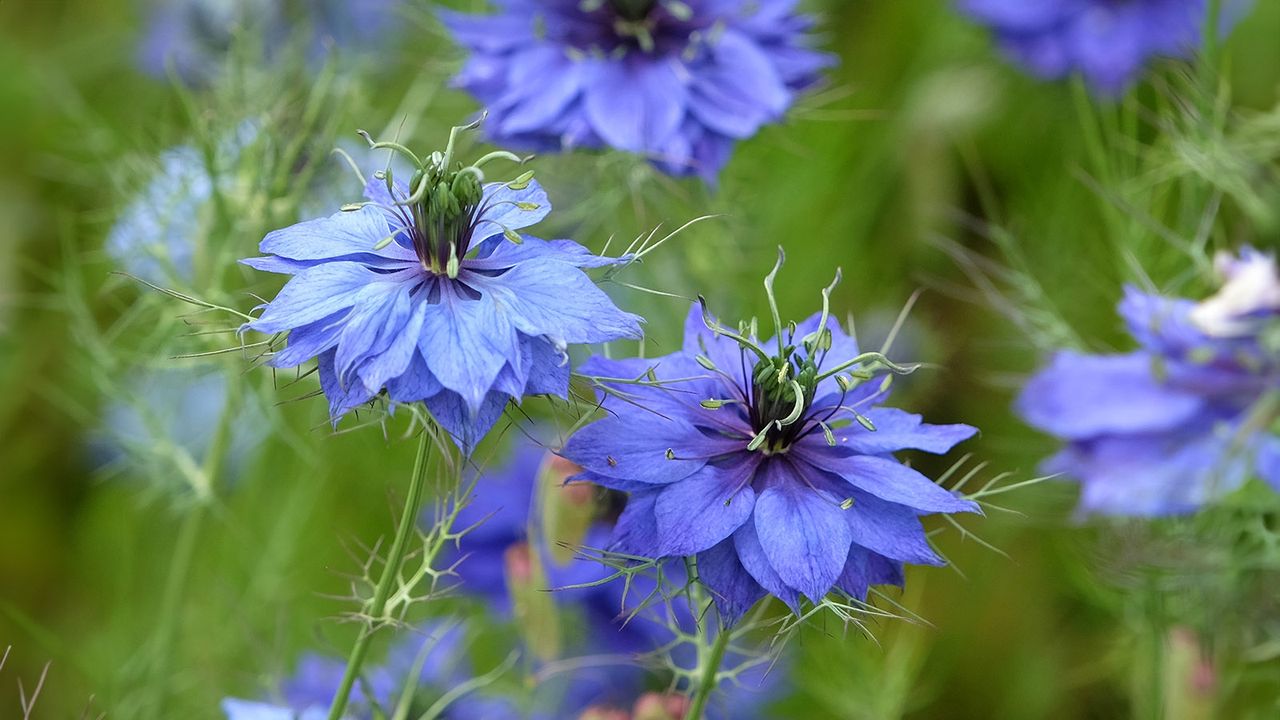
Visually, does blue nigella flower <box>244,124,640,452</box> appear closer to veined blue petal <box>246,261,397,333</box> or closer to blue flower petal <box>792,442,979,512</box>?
veined blue petal <box>246,261,397,333</box>

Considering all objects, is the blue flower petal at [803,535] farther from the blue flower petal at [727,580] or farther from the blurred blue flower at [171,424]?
the blurred blue flower at [171,424]

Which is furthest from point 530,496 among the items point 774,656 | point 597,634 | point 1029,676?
point 1029,676

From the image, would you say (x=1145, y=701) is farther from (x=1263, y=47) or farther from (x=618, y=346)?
(x=1263, y=47)

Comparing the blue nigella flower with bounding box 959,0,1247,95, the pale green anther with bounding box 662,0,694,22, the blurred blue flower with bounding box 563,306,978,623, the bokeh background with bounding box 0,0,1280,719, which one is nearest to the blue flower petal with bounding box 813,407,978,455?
the blurred blue flower with bounding box 563,306,978,623

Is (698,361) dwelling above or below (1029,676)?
above

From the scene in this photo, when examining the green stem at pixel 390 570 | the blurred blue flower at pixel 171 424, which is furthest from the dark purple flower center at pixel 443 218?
the blurred blue flower at pixel 171 424

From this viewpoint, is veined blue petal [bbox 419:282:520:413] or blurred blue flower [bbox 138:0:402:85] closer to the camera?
veined blue petal [bbox 419:282:520:413]
